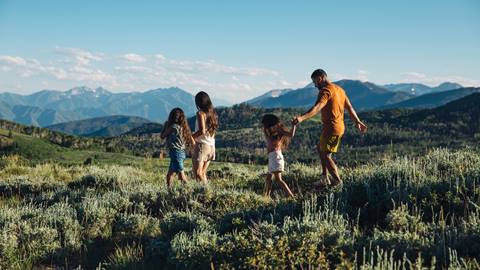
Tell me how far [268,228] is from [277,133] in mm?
4527

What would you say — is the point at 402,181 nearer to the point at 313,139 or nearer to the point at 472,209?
the point at 472,209

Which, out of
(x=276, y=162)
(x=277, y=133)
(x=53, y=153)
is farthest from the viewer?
(x=53, y=153)

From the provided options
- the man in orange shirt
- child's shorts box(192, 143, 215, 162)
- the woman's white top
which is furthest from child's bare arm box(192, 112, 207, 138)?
Result: the man in orange shirt

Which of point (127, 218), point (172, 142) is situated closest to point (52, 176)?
point (172, 142)

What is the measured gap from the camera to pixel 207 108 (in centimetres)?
1042

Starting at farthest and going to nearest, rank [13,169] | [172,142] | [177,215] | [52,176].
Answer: [13,169], [52,176], [172,142], [177,215]

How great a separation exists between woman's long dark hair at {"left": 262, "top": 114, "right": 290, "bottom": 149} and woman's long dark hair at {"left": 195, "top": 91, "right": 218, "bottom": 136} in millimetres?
1435

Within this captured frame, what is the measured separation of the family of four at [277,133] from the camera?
9.15 m

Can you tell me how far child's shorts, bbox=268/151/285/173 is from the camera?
959cm

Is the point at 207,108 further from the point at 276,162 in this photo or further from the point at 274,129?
the point at 276,162

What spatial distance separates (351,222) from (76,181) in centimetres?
889

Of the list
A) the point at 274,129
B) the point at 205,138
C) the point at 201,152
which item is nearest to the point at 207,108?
the point at 205,138

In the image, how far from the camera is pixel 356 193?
7223 mm

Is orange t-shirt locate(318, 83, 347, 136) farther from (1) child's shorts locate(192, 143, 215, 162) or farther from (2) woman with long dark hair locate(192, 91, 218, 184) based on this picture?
(1) child's shorts locate(192, 143, 215, 162)
